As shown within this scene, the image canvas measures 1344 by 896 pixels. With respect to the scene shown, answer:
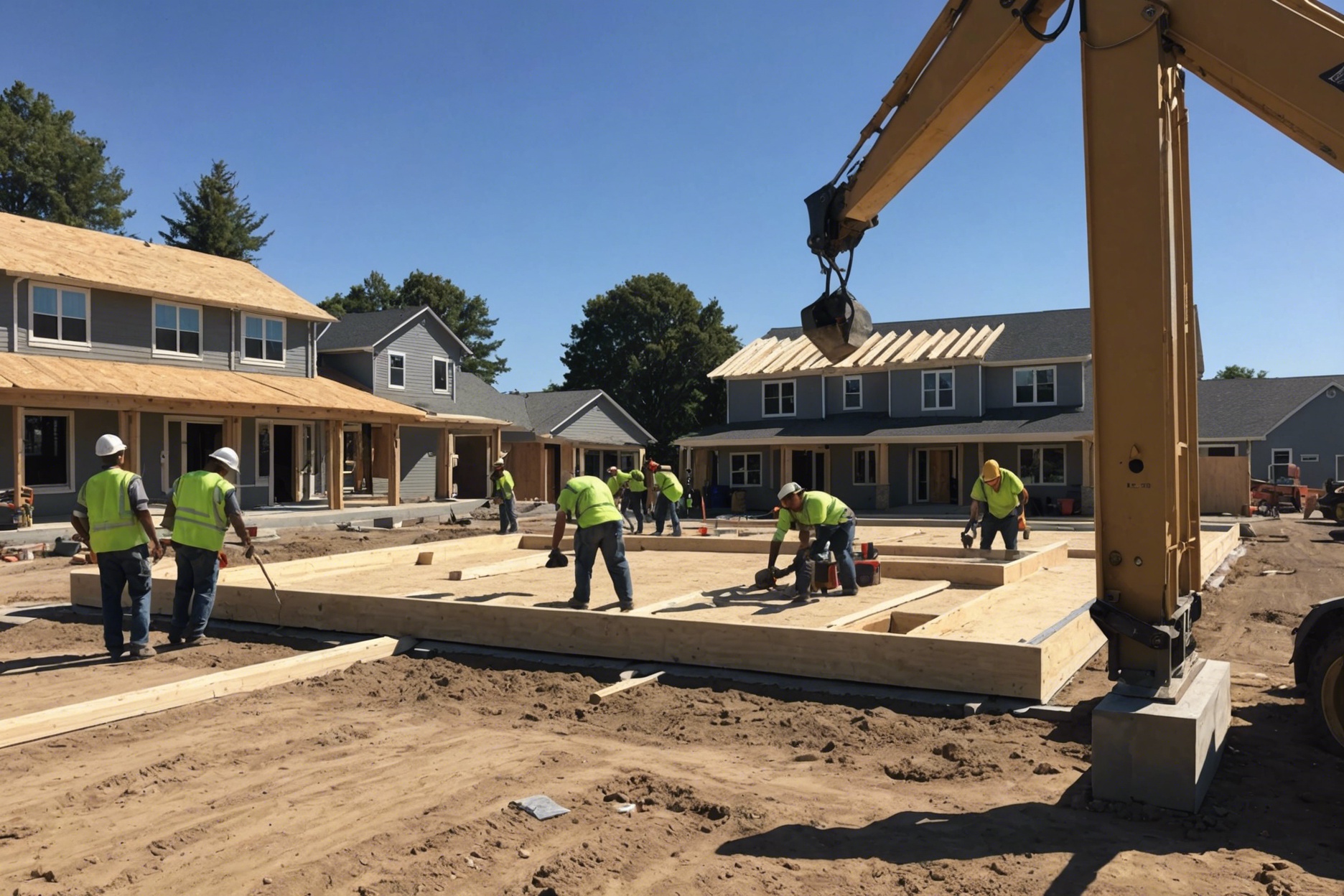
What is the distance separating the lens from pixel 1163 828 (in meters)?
4.50

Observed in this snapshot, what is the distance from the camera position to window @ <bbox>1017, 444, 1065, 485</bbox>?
3028cm

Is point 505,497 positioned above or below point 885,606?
above

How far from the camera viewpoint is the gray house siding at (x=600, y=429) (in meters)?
37.2

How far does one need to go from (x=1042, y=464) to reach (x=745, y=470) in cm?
1030

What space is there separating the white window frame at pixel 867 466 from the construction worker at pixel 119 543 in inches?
1083

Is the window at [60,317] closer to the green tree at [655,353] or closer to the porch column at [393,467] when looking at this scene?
the porch column at [393,467]

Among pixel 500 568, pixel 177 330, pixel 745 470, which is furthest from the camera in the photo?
pixel 745 470

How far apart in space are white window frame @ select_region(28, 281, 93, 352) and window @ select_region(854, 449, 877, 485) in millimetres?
23021

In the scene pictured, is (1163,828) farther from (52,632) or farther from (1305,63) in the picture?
(52,632)

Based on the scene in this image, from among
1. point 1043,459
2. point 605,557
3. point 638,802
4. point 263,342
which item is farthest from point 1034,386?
point 638,802

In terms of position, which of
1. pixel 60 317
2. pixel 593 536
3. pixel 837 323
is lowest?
pixel 593 536

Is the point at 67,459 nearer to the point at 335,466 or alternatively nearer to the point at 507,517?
the point at 335,466

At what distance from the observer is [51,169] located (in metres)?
48.8

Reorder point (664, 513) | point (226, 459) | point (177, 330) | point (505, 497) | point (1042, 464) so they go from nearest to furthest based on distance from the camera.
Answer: point (226, 459), point (664, 513), point (505, 497), point (177, 330), point (1042, 464)
